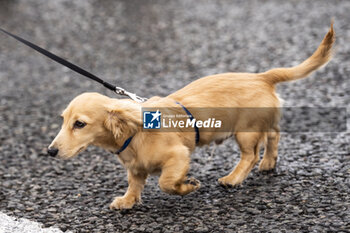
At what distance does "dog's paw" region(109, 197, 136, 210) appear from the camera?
370 centimetres

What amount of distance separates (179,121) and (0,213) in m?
1.50

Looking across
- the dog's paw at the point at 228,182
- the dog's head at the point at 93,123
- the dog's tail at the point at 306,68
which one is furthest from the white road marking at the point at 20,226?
the dog's tail at the point at 306,68

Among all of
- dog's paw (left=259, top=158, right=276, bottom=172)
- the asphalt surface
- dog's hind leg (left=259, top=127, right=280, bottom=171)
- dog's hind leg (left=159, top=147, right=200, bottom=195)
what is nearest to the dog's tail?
dog's hind leg (left=259, top=127, right=280, bottom=171)

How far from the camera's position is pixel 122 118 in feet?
11.1

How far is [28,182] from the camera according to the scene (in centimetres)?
431

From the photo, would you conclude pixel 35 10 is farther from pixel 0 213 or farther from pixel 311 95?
pixel 0 213

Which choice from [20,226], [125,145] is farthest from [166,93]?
[20,226]

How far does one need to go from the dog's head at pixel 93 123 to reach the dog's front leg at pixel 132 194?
15.3 inches

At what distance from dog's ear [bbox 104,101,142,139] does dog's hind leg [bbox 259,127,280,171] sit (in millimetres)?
1193

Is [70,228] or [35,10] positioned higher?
[35,10]

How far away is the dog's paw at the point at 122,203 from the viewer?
3.70 meters

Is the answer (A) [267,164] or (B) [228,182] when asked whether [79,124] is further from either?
(A) [267,164]

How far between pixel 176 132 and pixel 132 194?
23.4 inches

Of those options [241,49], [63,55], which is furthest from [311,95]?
[63,55]
